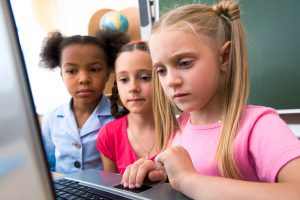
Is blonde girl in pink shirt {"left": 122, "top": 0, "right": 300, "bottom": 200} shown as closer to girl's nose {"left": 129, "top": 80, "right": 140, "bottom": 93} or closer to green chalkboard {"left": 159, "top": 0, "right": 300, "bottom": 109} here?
girl's nose {"left": 129, "top": 80, "right": 140, "bottom": 93}

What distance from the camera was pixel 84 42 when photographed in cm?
112

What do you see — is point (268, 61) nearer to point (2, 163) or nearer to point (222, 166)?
point (222, 166)

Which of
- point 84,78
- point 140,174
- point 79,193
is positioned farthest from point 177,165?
point 84,78

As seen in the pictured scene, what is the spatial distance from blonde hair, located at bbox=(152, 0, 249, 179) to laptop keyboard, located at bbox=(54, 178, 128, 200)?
242 mm

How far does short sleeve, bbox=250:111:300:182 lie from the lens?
0.47 meters

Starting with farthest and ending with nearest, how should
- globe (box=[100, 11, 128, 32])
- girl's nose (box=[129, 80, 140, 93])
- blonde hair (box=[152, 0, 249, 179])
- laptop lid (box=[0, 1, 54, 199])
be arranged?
globe (box=[100, 11, 128, 32])
girl's nose (box=[129, 80, 140, 93])
blonde hair (box=[152, 0, 249, 179])
laptop lid (box=[0, 1, 54, 199])

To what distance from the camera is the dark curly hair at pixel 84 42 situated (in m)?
1.15

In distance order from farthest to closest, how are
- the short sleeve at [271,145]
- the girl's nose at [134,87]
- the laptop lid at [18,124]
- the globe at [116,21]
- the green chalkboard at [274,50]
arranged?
the globe at [116,21], the green chalkboard at [274,50], the girl's nose at [134,87], the short sleeve at [271,145], the laptop lid at [18,124]

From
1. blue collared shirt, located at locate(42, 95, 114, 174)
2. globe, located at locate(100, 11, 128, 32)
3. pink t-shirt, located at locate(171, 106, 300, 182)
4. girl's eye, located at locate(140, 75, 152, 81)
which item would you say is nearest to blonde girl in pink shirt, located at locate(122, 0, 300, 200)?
pink t-shirt, located at locate(171, 106, 300, 182)

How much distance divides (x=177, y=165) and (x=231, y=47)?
1.03ft

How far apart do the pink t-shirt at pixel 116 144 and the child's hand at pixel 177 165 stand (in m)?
0.41

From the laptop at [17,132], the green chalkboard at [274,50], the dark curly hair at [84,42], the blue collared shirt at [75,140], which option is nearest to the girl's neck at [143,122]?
the blue collared shirt at [75,140]

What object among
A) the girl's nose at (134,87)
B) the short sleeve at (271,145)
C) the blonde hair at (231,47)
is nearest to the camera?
the short sleeve at (271,145)

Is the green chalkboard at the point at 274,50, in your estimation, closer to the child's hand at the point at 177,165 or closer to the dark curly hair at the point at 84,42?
the dark curly hair at the point at 84,42
